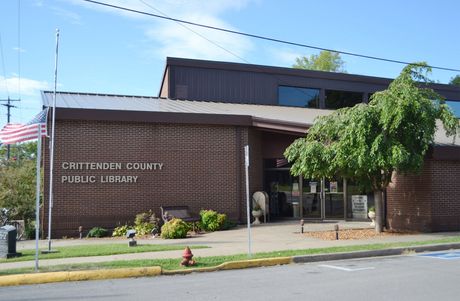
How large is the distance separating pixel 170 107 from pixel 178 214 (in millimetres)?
5056

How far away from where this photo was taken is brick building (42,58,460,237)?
706 inches

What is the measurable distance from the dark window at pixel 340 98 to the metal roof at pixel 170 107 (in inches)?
161

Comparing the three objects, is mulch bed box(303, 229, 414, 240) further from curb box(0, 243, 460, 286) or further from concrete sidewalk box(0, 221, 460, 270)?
curb box(0, 243, 460, 286)

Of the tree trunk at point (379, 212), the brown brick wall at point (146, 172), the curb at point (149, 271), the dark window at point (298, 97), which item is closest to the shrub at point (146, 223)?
the brown brick wall at point (146, 172)

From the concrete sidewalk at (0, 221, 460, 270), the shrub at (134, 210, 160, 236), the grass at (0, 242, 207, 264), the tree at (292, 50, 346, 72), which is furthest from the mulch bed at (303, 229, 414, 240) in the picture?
the tree at (292, 50, 346, 72)

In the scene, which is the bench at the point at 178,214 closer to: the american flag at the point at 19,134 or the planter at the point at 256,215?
the planter at the point at 256,215

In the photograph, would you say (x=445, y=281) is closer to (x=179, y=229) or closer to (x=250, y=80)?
(x=179, y=229)

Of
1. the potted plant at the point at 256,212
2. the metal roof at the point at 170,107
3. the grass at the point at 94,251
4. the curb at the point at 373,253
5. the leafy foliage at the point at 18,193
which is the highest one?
the metal roof at the point at 170,107

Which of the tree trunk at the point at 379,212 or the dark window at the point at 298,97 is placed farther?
the dark window at the point at 298,97

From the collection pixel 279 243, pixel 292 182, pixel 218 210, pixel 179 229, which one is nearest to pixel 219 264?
pixel 279 243

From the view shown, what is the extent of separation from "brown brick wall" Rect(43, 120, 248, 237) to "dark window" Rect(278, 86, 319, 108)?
26.4 feet

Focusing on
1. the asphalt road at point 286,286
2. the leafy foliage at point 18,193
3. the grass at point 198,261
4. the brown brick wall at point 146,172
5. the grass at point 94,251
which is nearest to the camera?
the asphalt road at point 286,286

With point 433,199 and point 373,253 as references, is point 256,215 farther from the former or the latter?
point 373,253

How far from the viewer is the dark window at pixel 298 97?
28.0 m
